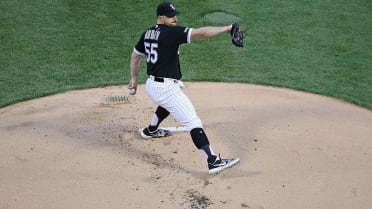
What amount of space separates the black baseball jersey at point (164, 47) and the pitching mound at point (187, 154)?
1064 mm

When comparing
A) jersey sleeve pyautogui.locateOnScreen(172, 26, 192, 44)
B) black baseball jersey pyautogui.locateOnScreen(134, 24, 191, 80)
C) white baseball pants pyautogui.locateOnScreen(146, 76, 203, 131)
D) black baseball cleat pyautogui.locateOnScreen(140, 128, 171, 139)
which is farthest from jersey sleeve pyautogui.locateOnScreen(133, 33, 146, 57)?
black baseball cleat pyautogui.locateOnScreen(140, 128, 171, 139)

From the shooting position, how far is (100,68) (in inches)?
350

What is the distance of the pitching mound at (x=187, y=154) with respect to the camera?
506 cm

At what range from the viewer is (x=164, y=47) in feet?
17.1

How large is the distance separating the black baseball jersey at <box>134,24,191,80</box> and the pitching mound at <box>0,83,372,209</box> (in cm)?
106

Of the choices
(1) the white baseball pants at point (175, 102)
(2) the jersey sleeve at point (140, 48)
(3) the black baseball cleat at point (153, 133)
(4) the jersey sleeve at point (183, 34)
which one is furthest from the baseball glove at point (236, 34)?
(3) the black baseball cleat at point (153, 133)

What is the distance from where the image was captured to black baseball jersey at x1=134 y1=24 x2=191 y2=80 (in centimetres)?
510

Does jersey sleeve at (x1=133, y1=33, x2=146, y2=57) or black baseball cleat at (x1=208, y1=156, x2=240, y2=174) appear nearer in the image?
black baseball cleat at (x1=208, y1=156, x2=240, y2=174)

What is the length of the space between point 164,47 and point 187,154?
1.37 meters

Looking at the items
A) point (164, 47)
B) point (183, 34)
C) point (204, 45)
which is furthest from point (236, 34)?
point (204, 45)

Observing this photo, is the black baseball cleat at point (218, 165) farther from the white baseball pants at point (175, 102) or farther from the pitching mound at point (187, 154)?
the white baseball pants at point (175, 102)

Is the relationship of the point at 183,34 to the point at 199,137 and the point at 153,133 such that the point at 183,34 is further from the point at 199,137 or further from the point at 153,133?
the point at 153,133

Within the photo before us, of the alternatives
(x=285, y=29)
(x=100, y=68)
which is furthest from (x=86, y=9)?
(x=285, y=29)

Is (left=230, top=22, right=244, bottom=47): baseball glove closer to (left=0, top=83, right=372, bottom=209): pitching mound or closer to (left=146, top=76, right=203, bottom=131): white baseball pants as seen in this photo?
(left=146, top=76, right=203, bottom=131): white baseball pants
